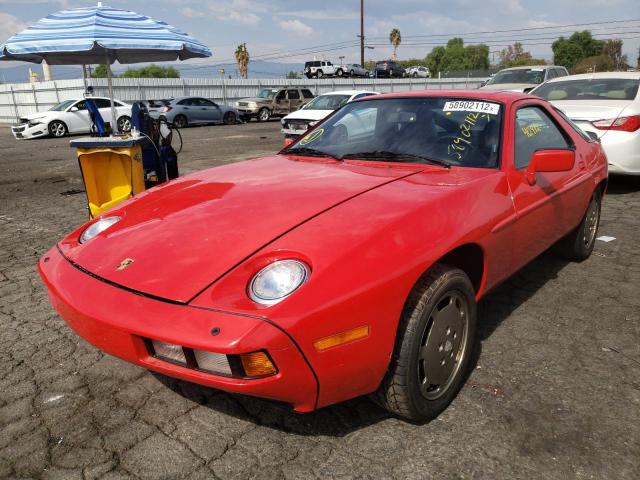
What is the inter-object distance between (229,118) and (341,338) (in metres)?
22.0

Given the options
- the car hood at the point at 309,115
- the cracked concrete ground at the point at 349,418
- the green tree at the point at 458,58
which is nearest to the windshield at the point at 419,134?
the cracked concrete ground at the point at 349,418

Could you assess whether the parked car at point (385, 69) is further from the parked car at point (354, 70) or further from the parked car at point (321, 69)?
the parked car at point (321, 69)

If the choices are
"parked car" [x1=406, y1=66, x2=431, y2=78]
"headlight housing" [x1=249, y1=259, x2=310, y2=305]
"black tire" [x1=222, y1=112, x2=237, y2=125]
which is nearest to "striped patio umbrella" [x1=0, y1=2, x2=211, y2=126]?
"headlight housing" [x1=249, y1=259, x2=310, y2=305]

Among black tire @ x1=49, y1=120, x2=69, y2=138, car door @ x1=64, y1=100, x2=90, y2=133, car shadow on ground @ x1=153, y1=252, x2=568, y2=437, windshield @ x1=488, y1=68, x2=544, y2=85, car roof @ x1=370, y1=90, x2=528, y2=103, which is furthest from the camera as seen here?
car door @ x1=64, y1=100, x2=90, y2=133

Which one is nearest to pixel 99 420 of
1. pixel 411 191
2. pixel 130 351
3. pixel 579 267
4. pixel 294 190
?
pixel 130 351

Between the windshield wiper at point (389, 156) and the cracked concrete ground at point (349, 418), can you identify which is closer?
the cracked concrete ground at point (349, 418)

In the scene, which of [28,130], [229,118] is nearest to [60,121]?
[28,130]

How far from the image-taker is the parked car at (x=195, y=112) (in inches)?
804

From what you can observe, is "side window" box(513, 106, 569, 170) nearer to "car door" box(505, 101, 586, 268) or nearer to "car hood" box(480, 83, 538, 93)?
"car door" box(505, 101, 586, 268)

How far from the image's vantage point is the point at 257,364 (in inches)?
65.4

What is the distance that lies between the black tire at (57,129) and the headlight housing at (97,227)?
16.2 metres

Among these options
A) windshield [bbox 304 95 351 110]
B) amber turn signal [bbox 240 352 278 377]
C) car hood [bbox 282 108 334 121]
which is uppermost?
windshield [bbox 304 95 351 110]

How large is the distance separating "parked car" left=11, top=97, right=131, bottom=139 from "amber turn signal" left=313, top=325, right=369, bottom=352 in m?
16.1

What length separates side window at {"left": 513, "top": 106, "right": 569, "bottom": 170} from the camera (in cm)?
293
